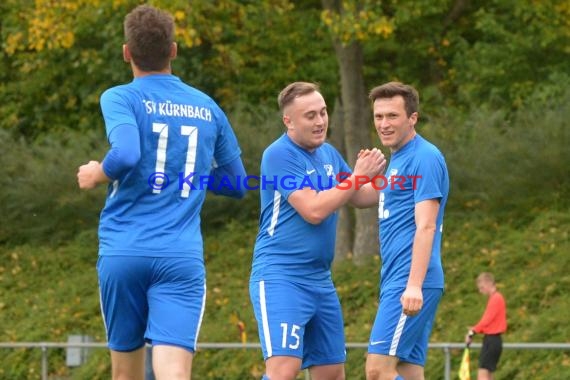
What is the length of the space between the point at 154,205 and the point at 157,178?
0.14 meters

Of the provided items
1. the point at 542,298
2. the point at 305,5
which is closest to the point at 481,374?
the point at 542,298

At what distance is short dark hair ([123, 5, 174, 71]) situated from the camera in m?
7.05

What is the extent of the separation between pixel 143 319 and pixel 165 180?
76cm

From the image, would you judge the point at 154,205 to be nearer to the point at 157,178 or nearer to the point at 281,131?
A: the point at 157,178

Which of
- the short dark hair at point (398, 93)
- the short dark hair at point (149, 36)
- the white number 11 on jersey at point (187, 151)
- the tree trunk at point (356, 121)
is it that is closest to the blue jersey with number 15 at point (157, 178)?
the white number 11 on jersey at point (187, 151)

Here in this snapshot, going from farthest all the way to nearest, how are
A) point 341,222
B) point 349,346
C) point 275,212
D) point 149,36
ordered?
1. point 341,222
2. point 349,346
3. point 275,212
4. point 149,36

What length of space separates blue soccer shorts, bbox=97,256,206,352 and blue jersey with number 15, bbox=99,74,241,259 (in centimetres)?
6

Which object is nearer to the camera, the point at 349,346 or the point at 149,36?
the point at 149,36

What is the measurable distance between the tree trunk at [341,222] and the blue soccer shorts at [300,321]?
15.0 meters

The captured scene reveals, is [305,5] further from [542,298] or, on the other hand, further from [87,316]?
[542,298]

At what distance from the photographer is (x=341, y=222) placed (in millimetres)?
24078

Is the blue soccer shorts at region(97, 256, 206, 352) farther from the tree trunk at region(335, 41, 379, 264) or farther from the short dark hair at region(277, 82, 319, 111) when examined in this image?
the tree trunk at region(335, 41, 379, 264)

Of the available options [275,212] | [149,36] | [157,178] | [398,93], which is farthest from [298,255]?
[149,36]

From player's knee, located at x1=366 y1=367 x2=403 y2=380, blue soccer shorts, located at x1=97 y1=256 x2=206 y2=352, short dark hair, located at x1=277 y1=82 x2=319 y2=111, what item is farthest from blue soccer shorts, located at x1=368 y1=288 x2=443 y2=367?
blue soccer shorts, located at x1=97 y1=256 x2=206 y2=352
